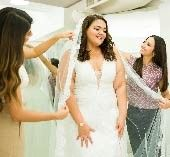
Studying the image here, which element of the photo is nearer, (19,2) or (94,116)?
(94,116)

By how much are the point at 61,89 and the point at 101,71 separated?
0.25 metres

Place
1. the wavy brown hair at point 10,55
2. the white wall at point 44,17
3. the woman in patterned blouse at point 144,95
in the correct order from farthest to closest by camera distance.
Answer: the white wall at point 44,17 → the woman in patterned blouse at point 144,95 → the wavy brown hair at point 10,55

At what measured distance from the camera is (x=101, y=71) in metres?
2.18

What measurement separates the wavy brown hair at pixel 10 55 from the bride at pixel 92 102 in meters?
0.65

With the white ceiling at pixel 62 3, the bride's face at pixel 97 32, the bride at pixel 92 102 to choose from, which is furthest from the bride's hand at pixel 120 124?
the white ceiling at pixel 62 3

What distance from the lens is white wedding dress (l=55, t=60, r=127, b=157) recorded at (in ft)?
7.09

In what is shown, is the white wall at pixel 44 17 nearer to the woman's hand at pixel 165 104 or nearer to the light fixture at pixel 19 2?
the light fixture at pixel 19 2

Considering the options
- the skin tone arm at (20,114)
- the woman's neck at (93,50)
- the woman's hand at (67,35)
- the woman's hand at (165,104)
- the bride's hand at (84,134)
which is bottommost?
the bride's hand at (84,134)

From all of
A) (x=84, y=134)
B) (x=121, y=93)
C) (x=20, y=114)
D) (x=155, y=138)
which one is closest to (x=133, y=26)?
(x=155, y=138)

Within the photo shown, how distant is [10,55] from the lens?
1476 millimetres

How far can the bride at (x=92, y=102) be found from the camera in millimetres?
2150

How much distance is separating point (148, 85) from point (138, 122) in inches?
10.4

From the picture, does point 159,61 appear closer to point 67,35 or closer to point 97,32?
point 97,32

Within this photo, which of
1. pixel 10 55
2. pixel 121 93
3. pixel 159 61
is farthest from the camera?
pixel 159 61
